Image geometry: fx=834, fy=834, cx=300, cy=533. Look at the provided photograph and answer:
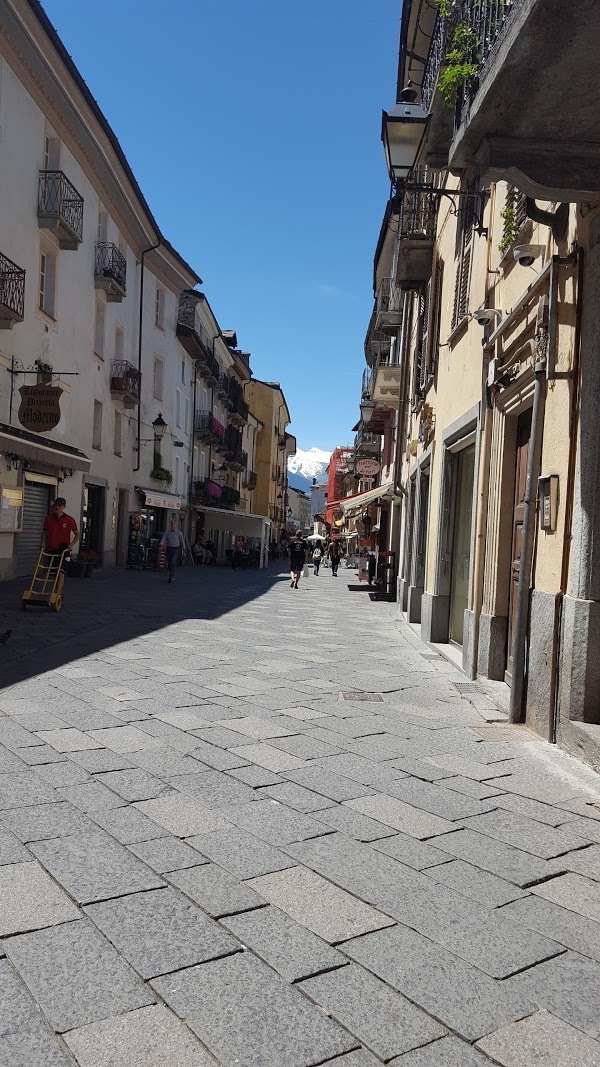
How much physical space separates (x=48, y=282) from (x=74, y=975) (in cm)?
1998

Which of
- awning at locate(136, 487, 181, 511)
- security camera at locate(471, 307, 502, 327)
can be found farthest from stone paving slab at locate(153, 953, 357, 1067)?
awning at locate(136, 487, 181, 511)

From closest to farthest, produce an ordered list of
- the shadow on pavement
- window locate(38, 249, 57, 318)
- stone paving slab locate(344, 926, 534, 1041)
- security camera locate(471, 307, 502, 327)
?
stone paving slab locate(344, 926, 534, 1041)
security camera locate(471, 307, 502, 327)
the shadow on pavement
window locate(38, 249, 57, 318)

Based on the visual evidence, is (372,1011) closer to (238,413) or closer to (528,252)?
(528,252)

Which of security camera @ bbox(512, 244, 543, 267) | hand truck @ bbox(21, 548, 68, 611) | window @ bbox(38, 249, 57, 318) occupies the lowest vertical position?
hand truck @ bbox(21, 548, 68, 611)

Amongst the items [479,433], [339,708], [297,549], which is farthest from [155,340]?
[339,708]

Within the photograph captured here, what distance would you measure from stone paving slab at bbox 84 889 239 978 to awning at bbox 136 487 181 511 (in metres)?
27.8

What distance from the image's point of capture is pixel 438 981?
7.85 ft

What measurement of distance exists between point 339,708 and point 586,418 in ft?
9.00

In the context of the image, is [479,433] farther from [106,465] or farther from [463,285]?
[106,465]

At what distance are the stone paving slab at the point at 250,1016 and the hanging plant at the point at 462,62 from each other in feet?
16.4

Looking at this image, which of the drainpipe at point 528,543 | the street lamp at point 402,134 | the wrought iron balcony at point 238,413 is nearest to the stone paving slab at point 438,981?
the drainpipe at point 528,543

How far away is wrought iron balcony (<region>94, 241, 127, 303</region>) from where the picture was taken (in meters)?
23.6

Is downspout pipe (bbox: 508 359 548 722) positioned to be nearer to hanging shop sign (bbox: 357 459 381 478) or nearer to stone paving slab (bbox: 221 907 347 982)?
stone paving slab (bbox: 221 907 347 982)

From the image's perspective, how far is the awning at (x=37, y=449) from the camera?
51.0 ft
